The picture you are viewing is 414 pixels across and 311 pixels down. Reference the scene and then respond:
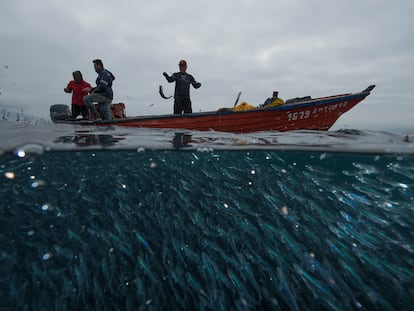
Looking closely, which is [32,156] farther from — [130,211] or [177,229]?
[177,229]

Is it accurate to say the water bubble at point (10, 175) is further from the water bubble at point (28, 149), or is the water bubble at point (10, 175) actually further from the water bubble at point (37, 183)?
the water bubble at point (28, 149)

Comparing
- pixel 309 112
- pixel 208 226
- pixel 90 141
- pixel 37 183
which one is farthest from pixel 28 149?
pixel 309 112

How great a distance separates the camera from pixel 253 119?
7496mm

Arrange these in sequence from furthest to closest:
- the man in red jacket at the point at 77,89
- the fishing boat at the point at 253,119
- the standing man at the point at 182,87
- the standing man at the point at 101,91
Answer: the man in red jacket at the point at 77,89 < the standing man at the point at 182,87 < the standing man at the point at 101,91 < the fishing boat at the point at 253,119

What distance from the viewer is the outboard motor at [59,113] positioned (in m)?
8.62

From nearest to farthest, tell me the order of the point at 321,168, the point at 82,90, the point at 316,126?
the point at 321,168 → the point at 316,126 → the point at 82,90

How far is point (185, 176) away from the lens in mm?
5680

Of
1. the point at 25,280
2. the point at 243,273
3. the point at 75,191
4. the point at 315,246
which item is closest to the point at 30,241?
the point at 25,280

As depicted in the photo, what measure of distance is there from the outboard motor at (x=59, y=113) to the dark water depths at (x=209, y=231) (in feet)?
10.5

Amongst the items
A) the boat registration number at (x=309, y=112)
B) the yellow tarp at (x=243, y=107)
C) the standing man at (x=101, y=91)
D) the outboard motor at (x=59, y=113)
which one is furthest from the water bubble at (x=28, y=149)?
the boat registration number at (x=309, y=112)

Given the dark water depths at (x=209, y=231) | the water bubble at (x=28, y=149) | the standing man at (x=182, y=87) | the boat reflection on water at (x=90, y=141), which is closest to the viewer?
the dark water depths at (x=209, y=231)

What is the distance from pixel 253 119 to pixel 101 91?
4945 mm

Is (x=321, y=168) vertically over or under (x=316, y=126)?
under

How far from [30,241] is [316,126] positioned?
8.24 meters
